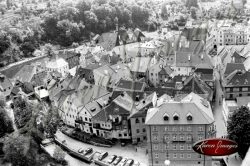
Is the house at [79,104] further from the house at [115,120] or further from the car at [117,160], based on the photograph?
the car at [117,160]

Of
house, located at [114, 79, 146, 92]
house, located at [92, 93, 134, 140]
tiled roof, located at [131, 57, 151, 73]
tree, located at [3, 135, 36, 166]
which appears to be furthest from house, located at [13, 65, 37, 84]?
tree, located at [3, 135, 36, 166]

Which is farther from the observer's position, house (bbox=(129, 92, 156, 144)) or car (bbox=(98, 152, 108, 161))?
house (bbox=(129, 92, 156, 144))

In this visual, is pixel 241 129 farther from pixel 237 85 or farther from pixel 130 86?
pixel 130 86

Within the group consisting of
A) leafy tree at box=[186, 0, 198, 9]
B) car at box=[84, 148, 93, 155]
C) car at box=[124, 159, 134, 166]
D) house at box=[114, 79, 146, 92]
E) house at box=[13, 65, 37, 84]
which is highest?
leafy tree at box=[186, 0, 198, 9]

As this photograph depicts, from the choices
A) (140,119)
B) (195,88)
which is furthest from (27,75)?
(195,88)

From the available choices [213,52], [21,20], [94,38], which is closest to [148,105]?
[213,52]

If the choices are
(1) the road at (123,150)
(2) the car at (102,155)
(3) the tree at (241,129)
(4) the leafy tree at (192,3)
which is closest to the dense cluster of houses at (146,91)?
(1) the road at (123,150)

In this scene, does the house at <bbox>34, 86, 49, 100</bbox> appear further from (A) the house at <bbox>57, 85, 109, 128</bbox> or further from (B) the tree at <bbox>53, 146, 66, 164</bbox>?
(B) the tree at <bbox>53, 146, 66, 164</bbox>
